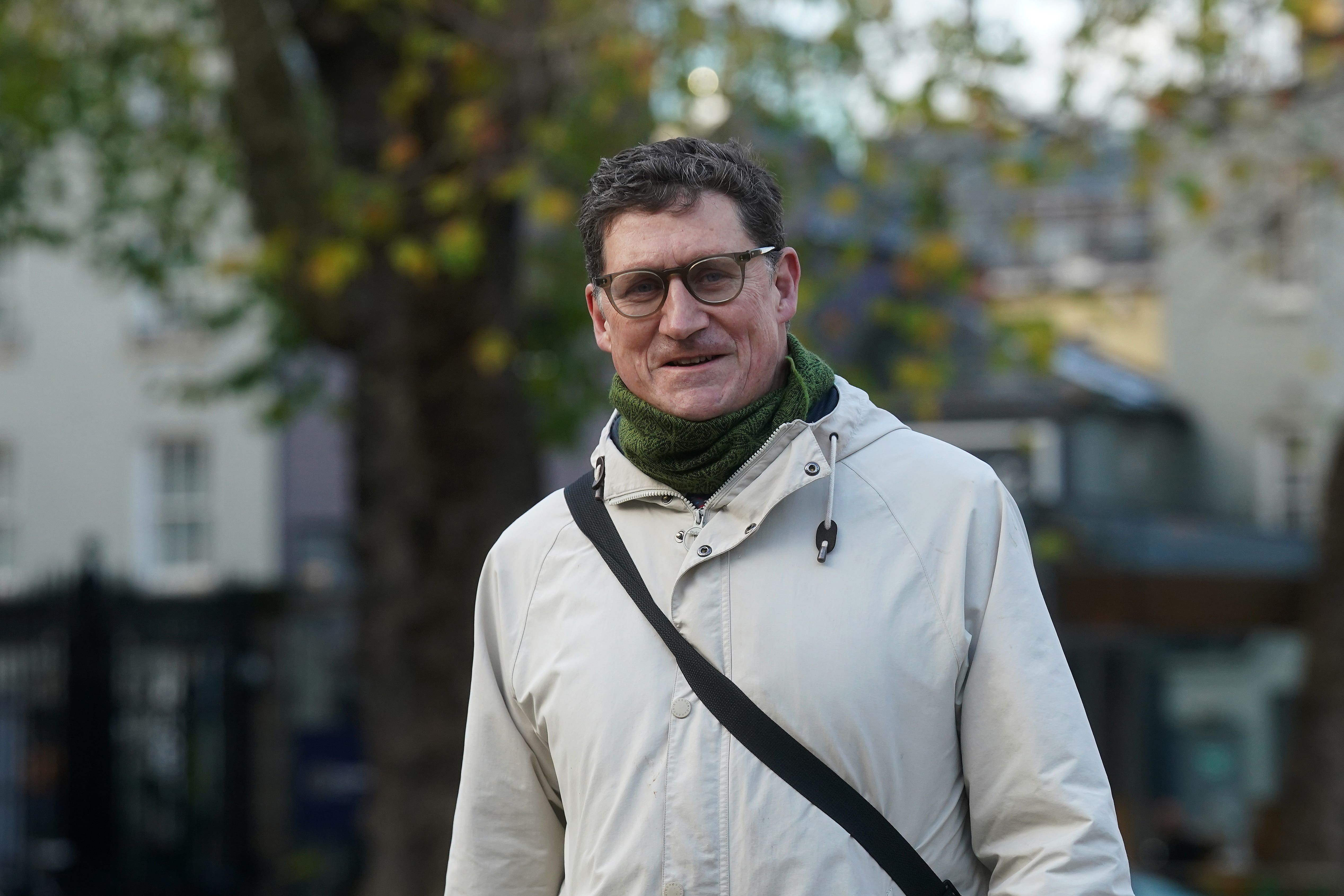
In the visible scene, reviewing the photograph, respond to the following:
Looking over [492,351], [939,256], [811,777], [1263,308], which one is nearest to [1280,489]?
[1263,308]

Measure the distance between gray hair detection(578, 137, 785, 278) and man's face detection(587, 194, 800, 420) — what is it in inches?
0.5

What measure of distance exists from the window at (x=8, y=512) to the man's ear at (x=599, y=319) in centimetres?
2142

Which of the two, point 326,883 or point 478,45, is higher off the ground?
point 478,45

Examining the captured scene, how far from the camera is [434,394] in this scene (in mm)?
8297

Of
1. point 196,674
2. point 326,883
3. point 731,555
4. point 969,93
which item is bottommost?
point 326,883

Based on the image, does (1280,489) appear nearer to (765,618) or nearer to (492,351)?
(492,351)

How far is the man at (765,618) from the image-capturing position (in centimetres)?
213

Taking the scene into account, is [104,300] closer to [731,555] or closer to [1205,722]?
[1205,722]

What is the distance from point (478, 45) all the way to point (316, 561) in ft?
45.2

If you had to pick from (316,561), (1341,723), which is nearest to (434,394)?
(1341,723)

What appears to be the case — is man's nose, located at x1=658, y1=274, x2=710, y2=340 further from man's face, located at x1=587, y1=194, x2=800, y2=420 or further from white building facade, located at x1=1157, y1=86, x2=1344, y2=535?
white building facade, located at x1=1157, y1=86, x2=1344, y2=535

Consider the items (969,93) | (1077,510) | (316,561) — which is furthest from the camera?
(316,561)

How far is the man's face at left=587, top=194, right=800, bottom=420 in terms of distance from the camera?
227 cm

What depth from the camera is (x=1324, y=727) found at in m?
9.97
